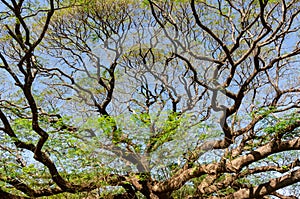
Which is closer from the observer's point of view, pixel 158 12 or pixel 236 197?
pixel 236 197

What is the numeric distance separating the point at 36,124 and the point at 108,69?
2.31m

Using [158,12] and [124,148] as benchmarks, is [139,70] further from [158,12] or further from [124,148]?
[124,148]

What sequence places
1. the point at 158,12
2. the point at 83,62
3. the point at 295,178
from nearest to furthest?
1. the point at 295,178
2. the point at 158,12
3. the point at 83,62

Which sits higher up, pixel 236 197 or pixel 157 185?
pixel 157 185

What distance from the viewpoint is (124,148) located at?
223 inches

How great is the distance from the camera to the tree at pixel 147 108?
5277 millimetres

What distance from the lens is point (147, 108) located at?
760 centimetres

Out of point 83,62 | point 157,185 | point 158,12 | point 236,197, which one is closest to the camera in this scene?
point 236,197

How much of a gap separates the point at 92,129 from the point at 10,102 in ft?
7.79

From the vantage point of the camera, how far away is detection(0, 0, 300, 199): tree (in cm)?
528

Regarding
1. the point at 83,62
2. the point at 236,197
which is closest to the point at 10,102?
the point at 83,62

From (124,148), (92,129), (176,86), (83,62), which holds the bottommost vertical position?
(124,148)

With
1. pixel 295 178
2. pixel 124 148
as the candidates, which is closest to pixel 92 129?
pixel 124 148

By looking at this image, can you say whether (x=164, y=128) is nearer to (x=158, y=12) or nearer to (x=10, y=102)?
(x=158, y=12)
